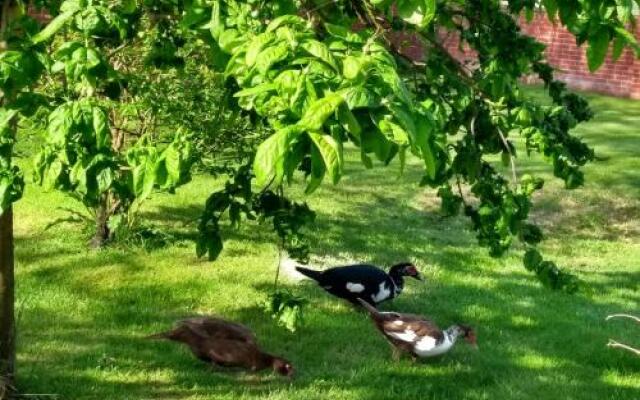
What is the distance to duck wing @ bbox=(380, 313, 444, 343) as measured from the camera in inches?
289

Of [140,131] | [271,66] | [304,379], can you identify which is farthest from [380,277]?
[271,66]

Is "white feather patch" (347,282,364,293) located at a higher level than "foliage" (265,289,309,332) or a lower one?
lower

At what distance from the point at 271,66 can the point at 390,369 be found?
5.07 metres

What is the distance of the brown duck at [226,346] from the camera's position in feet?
22.6

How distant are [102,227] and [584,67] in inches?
758

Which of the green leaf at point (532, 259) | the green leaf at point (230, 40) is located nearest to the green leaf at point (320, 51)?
the green leaf at point (230, 40)

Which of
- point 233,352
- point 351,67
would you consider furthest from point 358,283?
point 351,67

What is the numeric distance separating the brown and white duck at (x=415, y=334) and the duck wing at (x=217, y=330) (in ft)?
3.79

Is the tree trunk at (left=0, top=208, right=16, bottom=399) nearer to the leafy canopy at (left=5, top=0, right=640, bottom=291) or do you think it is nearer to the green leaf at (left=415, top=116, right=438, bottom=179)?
the leafy canopy at (left=5, top=0, right=640, bottom=291)

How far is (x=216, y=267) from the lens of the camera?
386 inches

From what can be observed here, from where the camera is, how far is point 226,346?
687cm

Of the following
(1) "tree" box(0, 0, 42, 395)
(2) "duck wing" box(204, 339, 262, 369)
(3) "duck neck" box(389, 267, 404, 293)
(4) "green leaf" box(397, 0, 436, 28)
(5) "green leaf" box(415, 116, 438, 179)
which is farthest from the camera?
(3) "duck neck" box(389, 267, 404, 293)

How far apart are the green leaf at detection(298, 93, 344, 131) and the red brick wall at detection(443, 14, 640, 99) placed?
23031mm

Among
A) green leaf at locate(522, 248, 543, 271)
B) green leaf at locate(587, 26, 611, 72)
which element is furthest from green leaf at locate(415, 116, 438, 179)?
green leaf at locate(522, 248, 543, 271)
